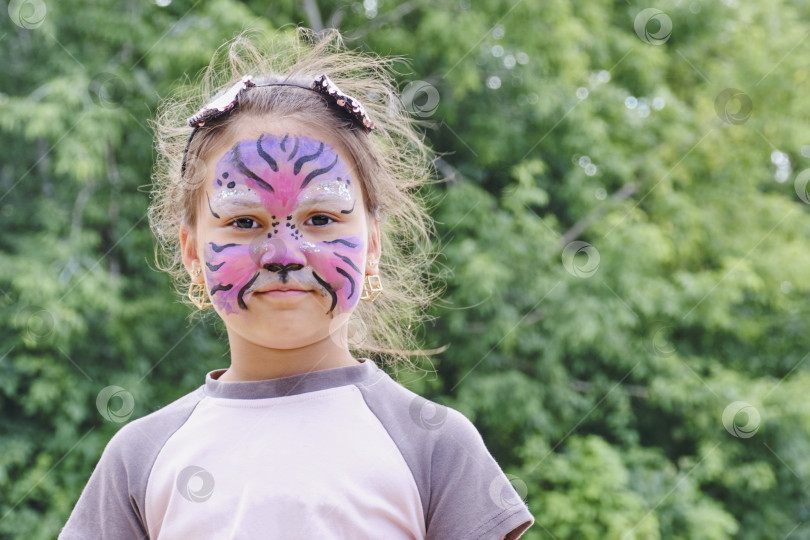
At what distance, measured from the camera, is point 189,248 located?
1.60 m

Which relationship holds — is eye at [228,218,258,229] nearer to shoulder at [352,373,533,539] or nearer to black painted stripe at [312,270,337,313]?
black painted stripe at [312,270,337,313]

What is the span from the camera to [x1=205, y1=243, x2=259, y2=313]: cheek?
55.8 inches

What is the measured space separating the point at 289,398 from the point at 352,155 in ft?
1.46

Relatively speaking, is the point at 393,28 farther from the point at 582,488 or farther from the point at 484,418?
the point at 582,488

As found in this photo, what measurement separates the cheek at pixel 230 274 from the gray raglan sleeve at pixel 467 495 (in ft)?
1.30

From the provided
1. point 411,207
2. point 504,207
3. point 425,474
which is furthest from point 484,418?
point 425,474

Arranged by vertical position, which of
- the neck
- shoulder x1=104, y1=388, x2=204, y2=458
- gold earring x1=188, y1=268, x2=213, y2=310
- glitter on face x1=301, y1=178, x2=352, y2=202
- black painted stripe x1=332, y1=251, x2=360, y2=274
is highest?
glitter on face x1=301, y1=178, x2=352, y2=202

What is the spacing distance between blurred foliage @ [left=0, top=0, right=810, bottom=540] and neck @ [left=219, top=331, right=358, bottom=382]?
283 centimetres
